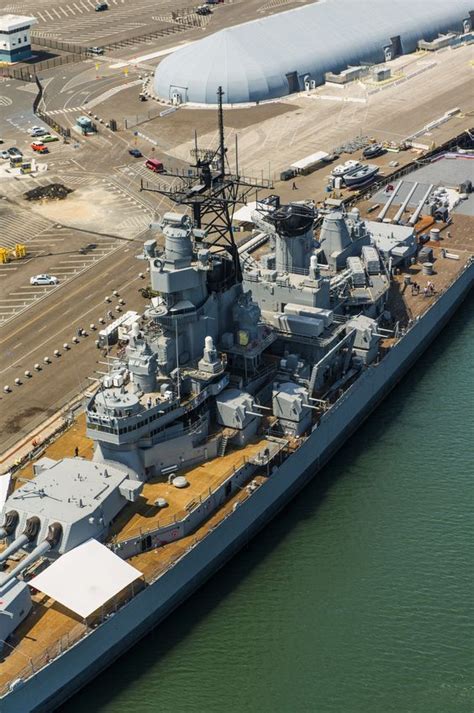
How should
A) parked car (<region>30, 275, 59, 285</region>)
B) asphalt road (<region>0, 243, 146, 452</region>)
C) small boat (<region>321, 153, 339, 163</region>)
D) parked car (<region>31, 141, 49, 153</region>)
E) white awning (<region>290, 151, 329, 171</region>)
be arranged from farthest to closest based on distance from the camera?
parked car (<region>31, 141, 49, 153</region>)
small boat (<region>321, 153, 339, 163</region>)
white awning (<region>290, 151, 329, 171</region>)
parked car (<region>30, 275, 59, 285</region>)
asphalt road (<region>0, 243, 146, 452</region>)

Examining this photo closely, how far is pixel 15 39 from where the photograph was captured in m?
154

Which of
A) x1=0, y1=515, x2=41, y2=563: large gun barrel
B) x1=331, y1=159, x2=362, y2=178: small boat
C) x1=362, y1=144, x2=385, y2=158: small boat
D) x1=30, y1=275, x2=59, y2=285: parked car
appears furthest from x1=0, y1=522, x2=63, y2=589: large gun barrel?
x1=362, y1=144, x2=385, y2=158: small boat

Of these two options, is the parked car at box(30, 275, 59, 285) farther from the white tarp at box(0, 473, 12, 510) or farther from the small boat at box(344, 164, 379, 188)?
the small boat at box(344, 164, 379, 188)

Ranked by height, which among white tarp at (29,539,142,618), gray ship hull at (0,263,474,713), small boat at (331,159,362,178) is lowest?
gray ship hull at (0,263,474,713)

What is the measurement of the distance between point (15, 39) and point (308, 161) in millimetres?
66505

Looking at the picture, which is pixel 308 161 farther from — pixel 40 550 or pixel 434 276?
pixel 40 550

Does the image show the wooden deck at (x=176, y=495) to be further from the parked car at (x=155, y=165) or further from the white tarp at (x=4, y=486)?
the parked car at (x=155, y=165)

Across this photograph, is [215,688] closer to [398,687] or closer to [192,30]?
[398,687]

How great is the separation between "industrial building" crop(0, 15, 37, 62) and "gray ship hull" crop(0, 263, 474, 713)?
102881 mm

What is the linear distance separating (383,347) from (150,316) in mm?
21336

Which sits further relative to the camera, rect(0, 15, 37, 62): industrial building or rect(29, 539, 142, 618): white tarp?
rect(0, 15, 37, 62): industrial building

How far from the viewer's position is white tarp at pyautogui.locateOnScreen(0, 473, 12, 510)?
55250 mm

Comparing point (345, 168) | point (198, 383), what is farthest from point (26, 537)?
point (345, 168)

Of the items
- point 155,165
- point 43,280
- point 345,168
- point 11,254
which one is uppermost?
point 345,168
